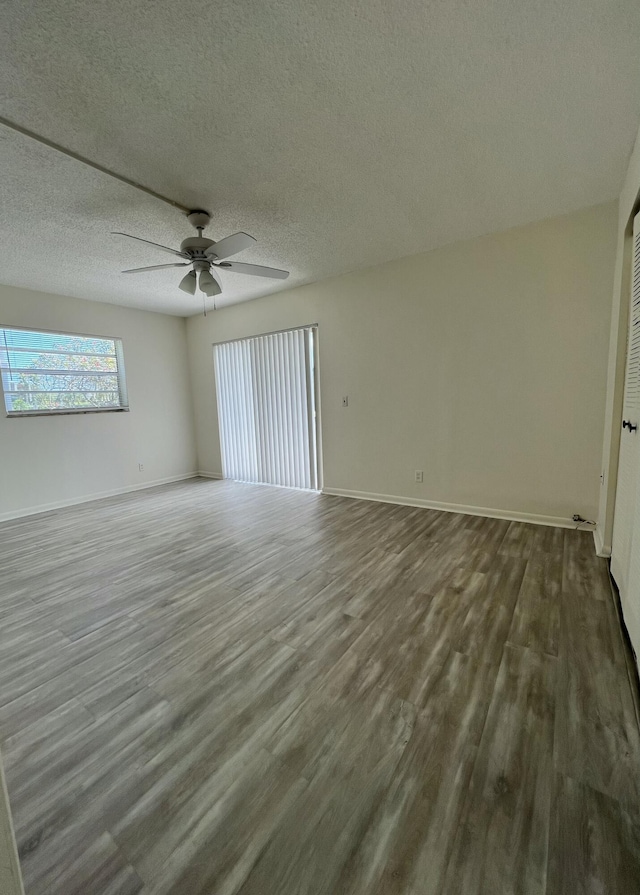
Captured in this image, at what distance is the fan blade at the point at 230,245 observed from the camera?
2.39 m

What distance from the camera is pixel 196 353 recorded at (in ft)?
19.2

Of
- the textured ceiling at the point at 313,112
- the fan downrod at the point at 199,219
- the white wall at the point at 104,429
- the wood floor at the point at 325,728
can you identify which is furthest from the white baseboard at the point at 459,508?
the fan downrod at the point at 199,219

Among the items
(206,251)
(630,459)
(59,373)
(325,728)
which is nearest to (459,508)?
(630,459)

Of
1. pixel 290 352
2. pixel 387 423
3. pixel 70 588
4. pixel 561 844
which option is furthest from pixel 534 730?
pixel 290 352

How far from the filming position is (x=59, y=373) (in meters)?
4.52

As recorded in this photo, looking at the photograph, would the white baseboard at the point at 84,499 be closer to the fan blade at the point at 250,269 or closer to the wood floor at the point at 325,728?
the wood floor at the point at 325,728

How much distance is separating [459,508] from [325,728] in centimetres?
279

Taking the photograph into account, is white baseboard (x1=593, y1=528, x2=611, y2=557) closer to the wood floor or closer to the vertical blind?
the wood floor

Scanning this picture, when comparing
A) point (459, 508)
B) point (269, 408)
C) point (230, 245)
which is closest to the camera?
point (230, 245)

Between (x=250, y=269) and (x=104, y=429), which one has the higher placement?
(x=250, y=269)

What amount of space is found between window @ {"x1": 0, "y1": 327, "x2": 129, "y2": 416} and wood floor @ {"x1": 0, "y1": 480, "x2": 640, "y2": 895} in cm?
248

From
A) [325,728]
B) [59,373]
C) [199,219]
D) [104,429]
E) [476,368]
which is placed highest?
[199,219]

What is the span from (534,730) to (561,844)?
1.18 ft

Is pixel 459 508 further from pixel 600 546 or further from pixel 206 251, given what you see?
pixel 206 251
